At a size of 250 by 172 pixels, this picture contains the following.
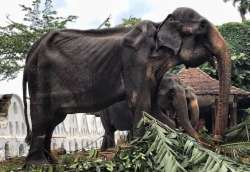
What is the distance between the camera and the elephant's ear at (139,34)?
14.8 ft

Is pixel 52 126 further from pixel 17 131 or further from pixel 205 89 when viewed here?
pixel 17 131

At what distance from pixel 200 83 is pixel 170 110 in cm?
724

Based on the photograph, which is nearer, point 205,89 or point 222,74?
point 222,74

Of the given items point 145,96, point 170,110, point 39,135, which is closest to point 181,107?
point 170,110

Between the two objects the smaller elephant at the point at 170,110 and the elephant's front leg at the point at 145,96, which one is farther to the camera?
the smaller elephant at the point at 170,110

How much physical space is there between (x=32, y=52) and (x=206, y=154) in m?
Answer: 2.67

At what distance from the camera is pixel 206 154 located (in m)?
2.88

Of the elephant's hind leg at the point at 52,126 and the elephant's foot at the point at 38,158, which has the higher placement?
the elephant's hind leg at the point at 52,126

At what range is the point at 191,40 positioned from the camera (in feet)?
14.8

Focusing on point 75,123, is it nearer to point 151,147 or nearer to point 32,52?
point 32,52

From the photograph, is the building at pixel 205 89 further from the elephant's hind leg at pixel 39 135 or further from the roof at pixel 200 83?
the elephant's hind leg at pixel 39 135

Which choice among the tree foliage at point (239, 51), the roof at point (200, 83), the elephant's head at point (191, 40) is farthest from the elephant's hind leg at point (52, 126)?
the tree foliage at point (239, 51)

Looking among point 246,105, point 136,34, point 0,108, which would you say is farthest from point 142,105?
point 246,105

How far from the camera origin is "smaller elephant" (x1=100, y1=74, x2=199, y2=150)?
→ 5114 millimetres
